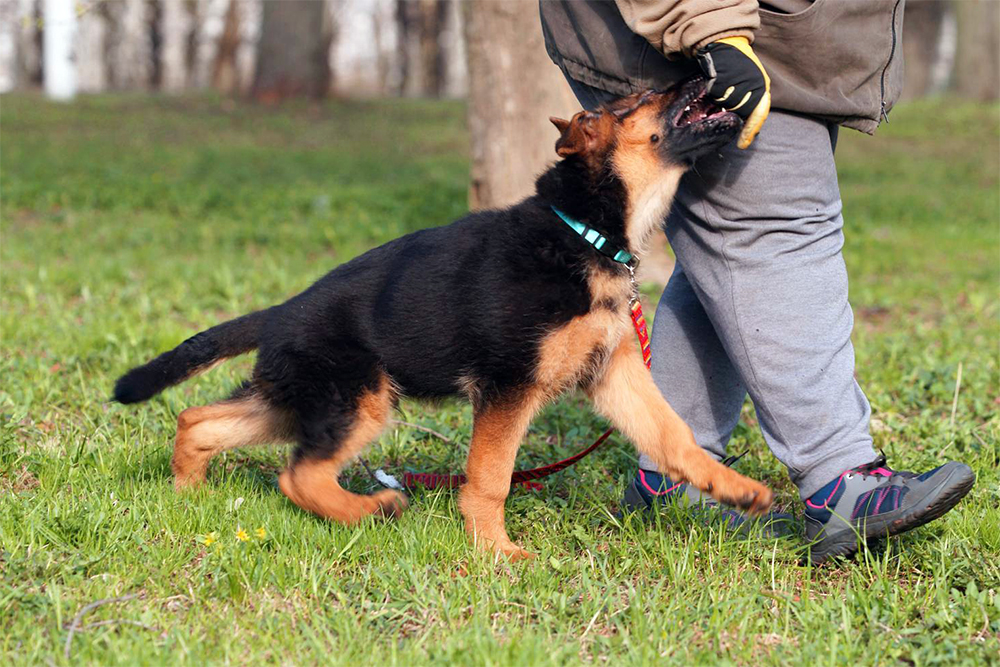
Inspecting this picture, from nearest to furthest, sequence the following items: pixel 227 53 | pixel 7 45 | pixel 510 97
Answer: pixel 510 97, pixel 227 53, pixel 7 45

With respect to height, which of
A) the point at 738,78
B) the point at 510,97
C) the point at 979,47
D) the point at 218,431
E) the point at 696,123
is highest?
the point at 738,78

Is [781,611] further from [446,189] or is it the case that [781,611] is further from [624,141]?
[446,189]

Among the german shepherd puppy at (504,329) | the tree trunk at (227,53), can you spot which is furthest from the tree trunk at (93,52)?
the german shepherd puppy at (504,329)

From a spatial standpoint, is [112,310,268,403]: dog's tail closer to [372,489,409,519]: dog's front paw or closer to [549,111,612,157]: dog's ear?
[372,489,409,519]: dog's front paw

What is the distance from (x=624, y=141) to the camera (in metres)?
3.42

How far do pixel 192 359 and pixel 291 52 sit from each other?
18.0m

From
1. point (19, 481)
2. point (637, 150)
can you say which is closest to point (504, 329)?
point (637, 150)

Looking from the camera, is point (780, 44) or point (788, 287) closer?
point (780, 44)

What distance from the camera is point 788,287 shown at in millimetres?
3305

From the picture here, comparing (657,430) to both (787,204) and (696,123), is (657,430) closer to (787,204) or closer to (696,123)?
(787,204)

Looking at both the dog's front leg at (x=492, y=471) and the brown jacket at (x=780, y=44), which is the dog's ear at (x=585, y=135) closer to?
the brown jacket at (x=780, y=44)

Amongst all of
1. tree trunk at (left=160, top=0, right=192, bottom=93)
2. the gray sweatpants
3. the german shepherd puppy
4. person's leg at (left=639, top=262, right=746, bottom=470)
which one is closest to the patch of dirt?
the german shepherd puppy

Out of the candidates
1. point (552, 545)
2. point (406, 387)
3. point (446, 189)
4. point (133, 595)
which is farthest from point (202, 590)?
point (446, 189)

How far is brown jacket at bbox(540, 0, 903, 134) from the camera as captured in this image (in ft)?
9.93
